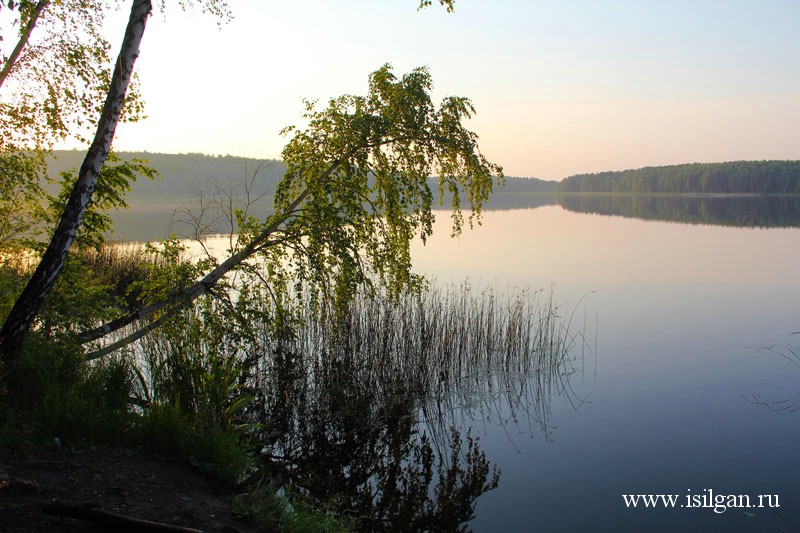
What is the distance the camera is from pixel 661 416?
9.39 metres

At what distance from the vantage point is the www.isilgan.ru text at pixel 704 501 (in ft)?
21.8

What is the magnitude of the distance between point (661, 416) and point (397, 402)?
13.8ft

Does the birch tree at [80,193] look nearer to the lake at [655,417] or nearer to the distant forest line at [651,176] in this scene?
the lake at [655,417]

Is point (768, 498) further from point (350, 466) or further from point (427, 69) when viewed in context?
point (427, 69)

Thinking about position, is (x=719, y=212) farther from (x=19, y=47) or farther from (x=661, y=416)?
(x=19, y=47)

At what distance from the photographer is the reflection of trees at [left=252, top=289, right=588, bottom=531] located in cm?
687

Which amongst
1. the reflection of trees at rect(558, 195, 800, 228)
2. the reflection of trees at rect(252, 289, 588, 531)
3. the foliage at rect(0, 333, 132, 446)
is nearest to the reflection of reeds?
the reflection of trees at rect(252, 289, 588, 531)

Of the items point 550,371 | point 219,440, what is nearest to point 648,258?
point 550,371

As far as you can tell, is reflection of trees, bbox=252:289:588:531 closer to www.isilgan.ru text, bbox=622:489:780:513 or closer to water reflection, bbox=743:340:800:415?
www.isilgan.ru text, bbox=622:489:780:513

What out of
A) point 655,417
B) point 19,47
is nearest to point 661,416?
point 655,417

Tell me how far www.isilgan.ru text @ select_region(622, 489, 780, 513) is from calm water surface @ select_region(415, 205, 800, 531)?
0.15 feet

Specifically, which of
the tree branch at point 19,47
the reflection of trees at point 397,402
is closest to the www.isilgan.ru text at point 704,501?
the reflection of trees at point 397,402

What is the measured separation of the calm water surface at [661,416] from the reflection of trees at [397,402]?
436mm

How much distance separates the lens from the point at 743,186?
4998 inches
